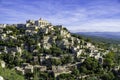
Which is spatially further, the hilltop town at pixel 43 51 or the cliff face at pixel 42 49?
the cliff face at pixel 42 49

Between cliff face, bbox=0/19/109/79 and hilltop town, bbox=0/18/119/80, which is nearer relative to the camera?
hilltop town, bbox=0/18/119/80

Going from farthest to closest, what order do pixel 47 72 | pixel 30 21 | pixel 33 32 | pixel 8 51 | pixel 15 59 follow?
pixel 30 21, pixel 33 32, pixel 8 51, pixel 15 59, pixel 47 72

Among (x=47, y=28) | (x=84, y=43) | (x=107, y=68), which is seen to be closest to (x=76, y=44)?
(x=84, y=43)

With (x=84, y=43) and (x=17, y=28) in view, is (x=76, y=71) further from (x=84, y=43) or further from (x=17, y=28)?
(x=17, y=28)

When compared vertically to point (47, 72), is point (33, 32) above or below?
above

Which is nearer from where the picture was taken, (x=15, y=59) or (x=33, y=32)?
(x=15, y=59)

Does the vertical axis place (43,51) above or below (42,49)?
below

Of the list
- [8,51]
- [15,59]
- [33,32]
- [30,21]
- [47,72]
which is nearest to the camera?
[47,72]
